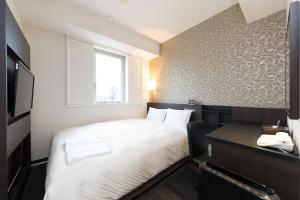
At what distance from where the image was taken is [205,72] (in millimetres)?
2594

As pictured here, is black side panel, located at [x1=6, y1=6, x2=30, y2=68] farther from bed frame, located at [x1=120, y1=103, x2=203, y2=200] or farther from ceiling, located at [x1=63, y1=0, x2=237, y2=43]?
bed frame, located at [x1=120, y1=103, x2=203, y2=200]

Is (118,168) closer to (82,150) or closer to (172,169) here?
(82,150)

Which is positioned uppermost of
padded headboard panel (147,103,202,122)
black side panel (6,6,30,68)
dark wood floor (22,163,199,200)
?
black side panel (6,6,30,68)

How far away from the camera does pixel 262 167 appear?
3.05 ft

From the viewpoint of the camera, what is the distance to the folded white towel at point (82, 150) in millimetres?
1233

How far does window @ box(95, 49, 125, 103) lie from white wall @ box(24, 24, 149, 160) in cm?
70

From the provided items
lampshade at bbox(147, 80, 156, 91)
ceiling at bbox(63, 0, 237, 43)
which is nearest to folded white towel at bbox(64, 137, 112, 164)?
ceiling at bbox(63, 0, 237, 43)

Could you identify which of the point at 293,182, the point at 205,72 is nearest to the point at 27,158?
the point at 293,182

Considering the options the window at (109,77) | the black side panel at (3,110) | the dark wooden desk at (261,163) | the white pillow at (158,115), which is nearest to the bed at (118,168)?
the black side panel at (3,110)

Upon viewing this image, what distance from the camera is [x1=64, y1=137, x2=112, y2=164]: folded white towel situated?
123 centimetres

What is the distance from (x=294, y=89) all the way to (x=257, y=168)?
594 mm

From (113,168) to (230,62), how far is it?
2.37m

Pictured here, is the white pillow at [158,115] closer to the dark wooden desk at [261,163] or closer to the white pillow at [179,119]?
the white pillow at [179,119]

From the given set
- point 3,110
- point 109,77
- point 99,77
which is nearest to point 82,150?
point 3,110
